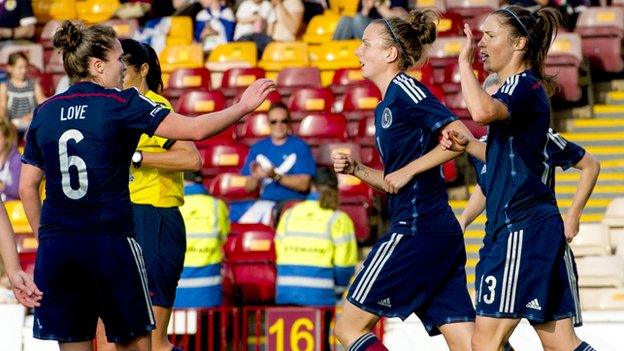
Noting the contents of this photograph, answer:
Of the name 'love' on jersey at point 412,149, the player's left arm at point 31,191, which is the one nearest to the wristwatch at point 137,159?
the player's left arm at point 31,191

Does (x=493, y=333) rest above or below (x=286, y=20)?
below

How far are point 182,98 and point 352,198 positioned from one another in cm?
288

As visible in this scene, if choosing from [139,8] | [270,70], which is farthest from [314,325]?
[139,8]

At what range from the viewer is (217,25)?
1639cm

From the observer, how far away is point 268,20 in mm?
16219

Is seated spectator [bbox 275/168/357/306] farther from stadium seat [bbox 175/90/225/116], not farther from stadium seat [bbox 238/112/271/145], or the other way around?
stadium seat [bbox 175/90/225/116]

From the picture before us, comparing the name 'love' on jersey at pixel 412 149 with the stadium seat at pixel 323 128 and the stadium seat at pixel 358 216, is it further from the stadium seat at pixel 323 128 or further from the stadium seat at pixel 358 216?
the stadium seat at pixel 323 128

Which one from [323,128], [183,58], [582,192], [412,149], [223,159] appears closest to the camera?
[412,149]

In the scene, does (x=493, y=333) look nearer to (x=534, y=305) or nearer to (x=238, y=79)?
(x=534, y=305)

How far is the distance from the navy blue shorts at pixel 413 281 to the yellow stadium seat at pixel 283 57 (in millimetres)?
8512

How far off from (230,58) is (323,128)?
105 inches

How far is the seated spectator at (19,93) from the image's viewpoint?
14.7m

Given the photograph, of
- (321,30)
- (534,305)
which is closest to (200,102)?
(321,30)

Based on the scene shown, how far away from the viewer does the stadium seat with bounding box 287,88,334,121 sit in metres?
14.0
